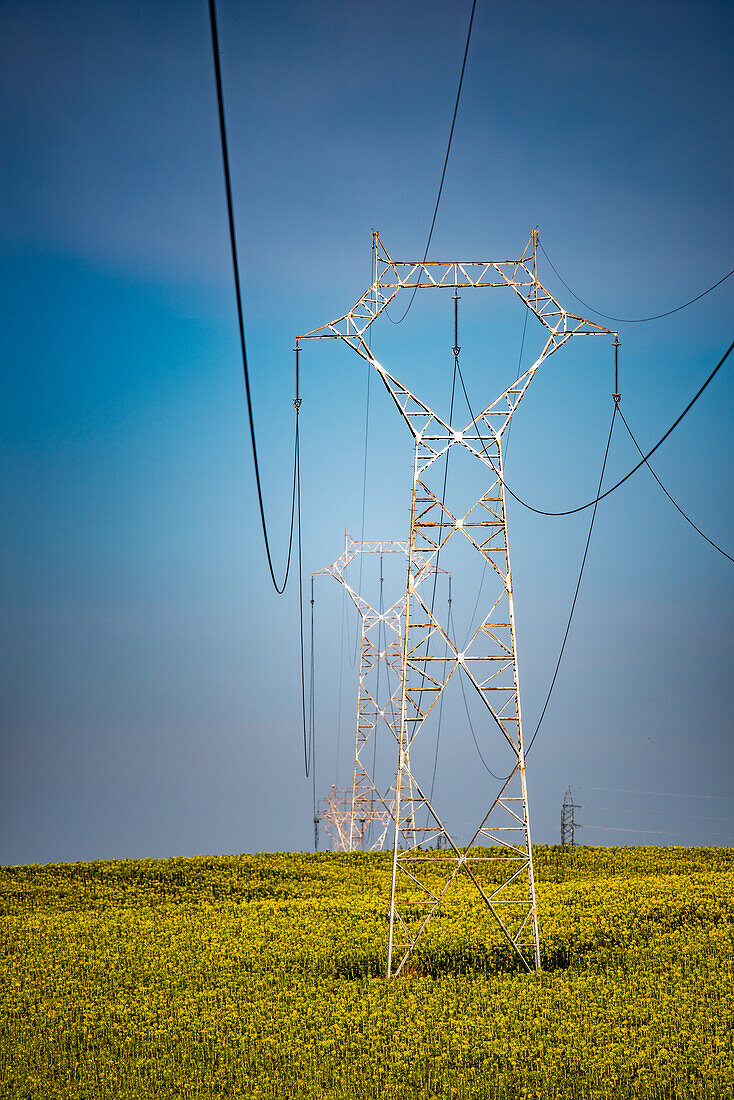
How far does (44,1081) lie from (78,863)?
28493 millimetres

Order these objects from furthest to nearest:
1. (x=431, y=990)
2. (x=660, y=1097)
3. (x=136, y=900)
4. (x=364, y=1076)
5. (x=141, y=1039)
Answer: (x=136, y=900), (x=431, y=990), (x=141, y=1039), (x=364, y=1076), (x=660, y=1097)

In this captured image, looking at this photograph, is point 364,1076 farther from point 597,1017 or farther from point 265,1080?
point 597,1017

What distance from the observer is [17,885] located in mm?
41781

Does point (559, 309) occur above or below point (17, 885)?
above

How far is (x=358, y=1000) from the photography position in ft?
74.5

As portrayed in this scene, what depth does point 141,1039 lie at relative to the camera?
21.2 meters

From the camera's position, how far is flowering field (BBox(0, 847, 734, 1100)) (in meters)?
18.3

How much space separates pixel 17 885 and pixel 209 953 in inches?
659

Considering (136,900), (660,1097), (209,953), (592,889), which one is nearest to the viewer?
(660,1097)

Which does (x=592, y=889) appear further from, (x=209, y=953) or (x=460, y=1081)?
(x=460, y=1081)

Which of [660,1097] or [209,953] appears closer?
[660,1097]

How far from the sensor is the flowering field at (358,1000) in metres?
18.3

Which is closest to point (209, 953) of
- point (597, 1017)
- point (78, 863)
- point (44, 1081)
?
point (44, 1081)

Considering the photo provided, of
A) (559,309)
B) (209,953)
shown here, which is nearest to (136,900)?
(209,953)
